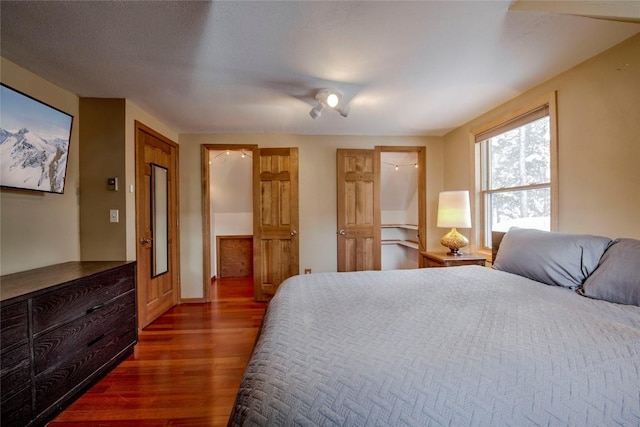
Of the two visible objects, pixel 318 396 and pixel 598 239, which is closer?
pixel 318 396

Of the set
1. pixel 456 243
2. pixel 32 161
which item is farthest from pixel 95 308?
pixel 456 243

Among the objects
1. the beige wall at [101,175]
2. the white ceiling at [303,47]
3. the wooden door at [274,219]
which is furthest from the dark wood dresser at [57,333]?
the wooden door at [274,219]

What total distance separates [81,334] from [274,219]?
2.22 meters

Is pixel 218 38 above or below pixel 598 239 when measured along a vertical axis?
above

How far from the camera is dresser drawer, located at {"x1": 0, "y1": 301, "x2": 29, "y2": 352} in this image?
1269mm

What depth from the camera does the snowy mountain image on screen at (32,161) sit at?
64.6 inches

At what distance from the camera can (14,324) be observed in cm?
132

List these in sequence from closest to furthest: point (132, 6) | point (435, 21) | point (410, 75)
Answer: point (132, 6)
point (435, 21)
point (410, 75)

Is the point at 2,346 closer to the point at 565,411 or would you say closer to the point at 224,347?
the point at 224,347

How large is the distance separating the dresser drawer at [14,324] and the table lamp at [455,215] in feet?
10.9

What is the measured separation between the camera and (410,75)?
6.67 feet

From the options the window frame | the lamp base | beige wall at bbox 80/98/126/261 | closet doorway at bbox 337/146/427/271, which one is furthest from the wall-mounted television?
the window frame

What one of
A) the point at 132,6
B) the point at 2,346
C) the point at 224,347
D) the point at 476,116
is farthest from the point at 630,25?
the point at 2,346

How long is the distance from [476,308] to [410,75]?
173cm
